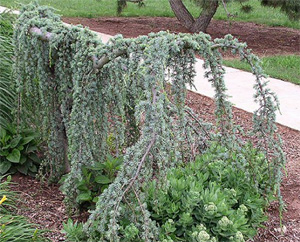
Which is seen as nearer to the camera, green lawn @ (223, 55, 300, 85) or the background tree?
green lawn @ (223, 55, 300, 85)

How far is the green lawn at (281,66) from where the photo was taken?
7.50m

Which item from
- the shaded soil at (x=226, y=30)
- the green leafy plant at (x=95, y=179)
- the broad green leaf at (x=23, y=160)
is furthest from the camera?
the shaded soil at (x=226, y=30)

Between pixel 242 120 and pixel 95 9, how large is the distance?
10871 millimetres

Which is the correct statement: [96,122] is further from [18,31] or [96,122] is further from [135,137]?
[18,31]

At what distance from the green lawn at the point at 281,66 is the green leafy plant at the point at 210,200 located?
4049 millimetres

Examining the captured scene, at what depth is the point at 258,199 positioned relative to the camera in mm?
3369

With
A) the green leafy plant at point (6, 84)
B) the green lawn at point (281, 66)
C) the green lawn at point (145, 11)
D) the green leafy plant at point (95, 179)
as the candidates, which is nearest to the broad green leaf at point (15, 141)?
the green leafy plant at point (6, 84)

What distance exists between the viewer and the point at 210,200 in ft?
9.98

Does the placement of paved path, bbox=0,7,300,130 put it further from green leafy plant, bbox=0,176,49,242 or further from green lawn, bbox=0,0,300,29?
green lawn, bbox=0,0,300,29

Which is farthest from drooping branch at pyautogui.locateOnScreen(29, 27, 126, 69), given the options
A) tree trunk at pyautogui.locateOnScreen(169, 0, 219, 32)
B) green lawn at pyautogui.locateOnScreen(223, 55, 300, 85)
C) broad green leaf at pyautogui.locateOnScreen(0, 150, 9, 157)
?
tree trunk at pyautogui.locateOnScreen(169, 0, 219, 32)

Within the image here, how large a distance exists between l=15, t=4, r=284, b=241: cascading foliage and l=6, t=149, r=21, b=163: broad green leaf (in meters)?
0.25

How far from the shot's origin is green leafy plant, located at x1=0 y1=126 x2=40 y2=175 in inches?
158

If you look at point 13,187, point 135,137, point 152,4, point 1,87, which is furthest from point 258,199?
point 152,4

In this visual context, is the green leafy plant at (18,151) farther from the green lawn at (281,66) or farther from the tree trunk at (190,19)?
the tree trunk at (190,19)
